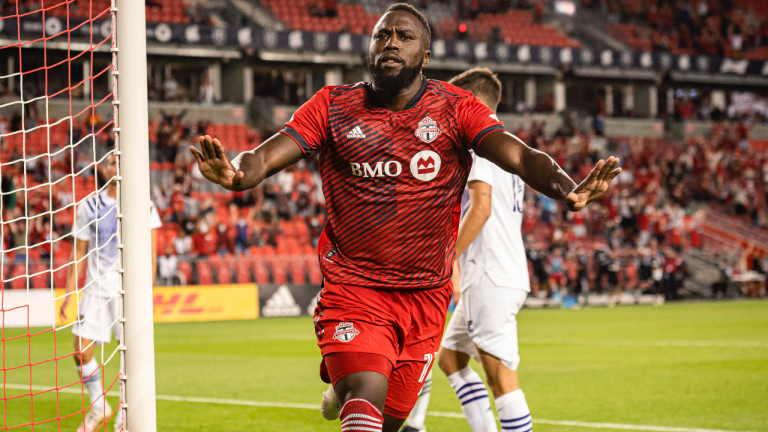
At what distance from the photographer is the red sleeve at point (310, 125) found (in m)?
3.54

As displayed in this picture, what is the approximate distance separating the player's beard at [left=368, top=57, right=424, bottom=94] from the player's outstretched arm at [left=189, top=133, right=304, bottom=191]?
0.46 m

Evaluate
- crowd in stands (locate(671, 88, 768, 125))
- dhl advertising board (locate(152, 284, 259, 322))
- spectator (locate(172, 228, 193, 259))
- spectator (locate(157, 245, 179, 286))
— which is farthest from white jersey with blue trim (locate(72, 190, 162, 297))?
crowd in stands (locate(671, 88, 768, 125))

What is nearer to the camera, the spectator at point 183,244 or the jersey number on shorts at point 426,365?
the jersey number on shorts at point 426,365

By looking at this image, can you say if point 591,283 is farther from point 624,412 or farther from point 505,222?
point 505,222

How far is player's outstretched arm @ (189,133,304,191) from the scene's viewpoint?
310 cm

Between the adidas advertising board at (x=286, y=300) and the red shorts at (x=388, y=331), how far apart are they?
1486 centimetres

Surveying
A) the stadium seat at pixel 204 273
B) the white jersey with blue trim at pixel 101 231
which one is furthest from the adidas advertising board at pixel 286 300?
the white jersey with blue trim at pixel 101 231

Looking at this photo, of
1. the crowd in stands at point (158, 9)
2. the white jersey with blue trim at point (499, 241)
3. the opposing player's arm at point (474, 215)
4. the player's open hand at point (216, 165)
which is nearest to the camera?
the player's open hand at point (216, 165)

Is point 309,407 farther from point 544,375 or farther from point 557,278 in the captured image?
point 557,278

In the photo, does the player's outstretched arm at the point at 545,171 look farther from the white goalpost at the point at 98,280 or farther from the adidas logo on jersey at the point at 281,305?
the adidas logo on jersey at the point at 281,305

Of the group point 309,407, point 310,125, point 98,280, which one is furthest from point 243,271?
point 310,125

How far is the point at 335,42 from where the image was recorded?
28.3m

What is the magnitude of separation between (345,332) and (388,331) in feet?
0.62

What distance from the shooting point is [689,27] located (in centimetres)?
3675
